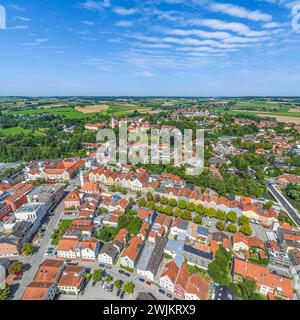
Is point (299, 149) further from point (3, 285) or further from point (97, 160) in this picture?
point (3, 285)

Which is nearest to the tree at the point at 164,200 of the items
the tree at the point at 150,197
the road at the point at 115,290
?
the tree at the point at 150,197

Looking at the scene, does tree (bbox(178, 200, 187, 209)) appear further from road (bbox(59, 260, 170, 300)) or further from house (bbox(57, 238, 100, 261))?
house (bbox(57, 238, 100, 261))

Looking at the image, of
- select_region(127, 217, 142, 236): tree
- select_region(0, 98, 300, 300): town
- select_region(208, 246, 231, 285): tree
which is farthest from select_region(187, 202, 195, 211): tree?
select_region(208, 246, 231, 285): tree

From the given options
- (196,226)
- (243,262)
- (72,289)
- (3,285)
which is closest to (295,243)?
(243,262)

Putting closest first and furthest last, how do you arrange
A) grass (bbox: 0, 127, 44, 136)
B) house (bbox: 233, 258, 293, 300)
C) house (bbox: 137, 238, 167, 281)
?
house (bbox: 233, 258, 293, 300) < house (bbox: 137, 238, 167, 281) < grass (bbox: 0, 127, 44, 136)

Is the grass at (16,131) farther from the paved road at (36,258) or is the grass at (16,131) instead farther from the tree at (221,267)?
the tree at (221,267)
